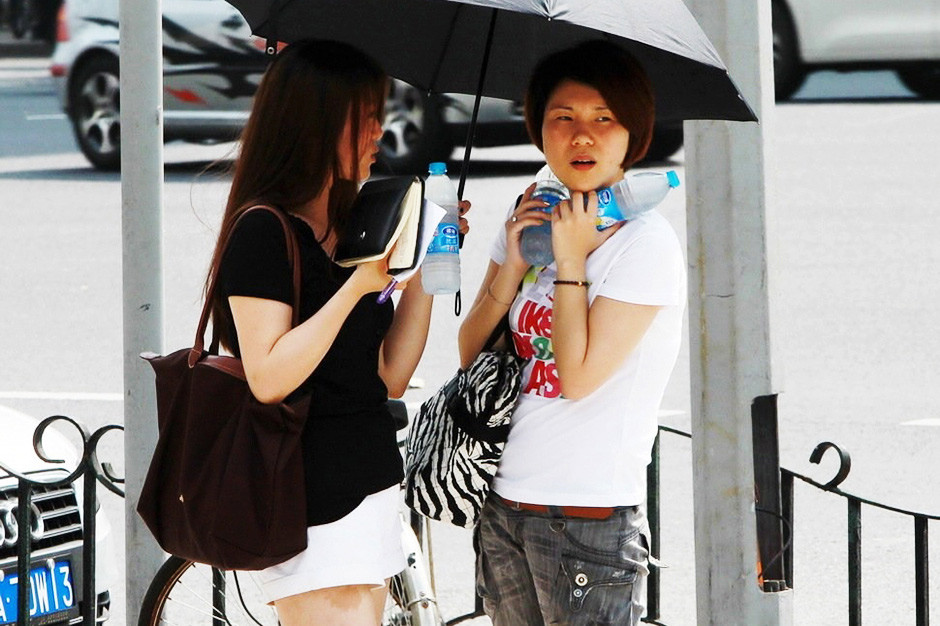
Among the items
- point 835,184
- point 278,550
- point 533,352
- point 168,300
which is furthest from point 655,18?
point 835,184

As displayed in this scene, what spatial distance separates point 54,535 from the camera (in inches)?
160

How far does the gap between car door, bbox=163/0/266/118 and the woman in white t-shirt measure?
974 centimetres

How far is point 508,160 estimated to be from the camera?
1402 centimetres

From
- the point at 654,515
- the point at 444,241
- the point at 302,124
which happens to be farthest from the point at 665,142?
the point at 302,124

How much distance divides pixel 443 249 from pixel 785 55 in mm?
14687

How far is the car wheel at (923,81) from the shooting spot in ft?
56.4

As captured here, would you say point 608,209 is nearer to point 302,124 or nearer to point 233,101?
point 302,124

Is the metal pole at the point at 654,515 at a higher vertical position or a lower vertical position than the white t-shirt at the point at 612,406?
lower

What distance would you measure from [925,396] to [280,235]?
5.00 m

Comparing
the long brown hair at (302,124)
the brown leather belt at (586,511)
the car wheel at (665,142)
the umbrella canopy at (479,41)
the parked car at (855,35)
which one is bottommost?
the brown leather belt at (586,511)

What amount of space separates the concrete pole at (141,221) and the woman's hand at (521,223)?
3.56 ft

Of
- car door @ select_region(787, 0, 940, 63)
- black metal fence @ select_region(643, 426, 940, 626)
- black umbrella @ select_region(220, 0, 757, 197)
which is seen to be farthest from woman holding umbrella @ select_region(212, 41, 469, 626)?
car door @ select_region(787, 0, 940, 63)

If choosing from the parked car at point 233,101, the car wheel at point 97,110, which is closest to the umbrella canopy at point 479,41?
the parked car at point 233,101

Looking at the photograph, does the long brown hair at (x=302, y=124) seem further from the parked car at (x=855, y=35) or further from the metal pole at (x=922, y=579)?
the parked car at (x=855, y=35)
